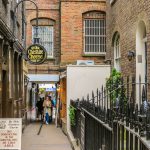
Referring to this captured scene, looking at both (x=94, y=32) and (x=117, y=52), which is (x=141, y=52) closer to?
(x=117, y=52)

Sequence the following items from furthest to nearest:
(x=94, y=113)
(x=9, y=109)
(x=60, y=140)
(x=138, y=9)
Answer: (x=60, y=140) → (x=9, y=109) → (x=138, y=9) → (x=94, y=113)

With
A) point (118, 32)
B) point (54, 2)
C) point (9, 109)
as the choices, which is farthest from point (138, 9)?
point (54, 2)

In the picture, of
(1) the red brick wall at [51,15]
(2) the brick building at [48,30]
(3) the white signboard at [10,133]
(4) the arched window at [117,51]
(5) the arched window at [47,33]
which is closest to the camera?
(3) the white signboard at [10,133]

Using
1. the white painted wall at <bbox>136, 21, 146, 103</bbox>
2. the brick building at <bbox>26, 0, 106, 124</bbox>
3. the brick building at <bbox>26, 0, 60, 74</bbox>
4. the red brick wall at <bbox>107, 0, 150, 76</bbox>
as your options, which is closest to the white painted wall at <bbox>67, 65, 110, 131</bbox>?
the red brick wall at <bbox>107, 0, 150, 76</bbox>

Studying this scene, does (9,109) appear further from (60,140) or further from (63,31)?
(63,31)

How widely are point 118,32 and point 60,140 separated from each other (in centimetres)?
443

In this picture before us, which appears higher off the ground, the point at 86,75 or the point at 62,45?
the point at 62,45

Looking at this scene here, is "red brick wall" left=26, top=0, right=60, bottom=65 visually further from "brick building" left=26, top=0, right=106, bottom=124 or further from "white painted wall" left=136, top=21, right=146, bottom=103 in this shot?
"white painted wall" left=136, top=21, right=146, bottom=103

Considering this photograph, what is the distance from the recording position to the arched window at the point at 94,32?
27438mm

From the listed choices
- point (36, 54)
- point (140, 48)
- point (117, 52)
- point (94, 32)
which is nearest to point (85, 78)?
point (117, 52)

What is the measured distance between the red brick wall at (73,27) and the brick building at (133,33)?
8.66m

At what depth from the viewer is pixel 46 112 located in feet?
90.9

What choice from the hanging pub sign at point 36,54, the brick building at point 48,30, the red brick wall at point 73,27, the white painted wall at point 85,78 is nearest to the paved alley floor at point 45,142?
the white painted wall at point 85,78

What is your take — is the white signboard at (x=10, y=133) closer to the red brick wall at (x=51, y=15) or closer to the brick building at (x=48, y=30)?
the brick building at (x=48, y=30)
